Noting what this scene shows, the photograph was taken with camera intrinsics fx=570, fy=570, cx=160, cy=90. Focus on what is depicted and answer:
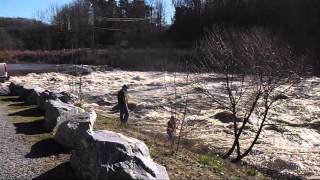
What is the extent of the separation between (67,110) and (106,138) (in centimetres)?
550

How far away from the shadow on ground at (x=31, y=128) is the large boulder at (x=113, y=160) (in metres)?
4.75

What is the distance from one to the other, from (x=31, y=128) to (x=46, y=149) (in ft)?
9.46

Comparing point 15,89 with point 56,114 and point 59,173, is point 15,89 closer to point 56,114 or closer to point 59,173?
point 56,114

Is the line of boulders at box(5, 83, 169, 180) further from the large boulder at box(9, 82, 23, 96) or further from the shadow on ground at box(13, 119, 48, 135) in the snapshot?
the large boulder at box(9, 82, 23, 96)

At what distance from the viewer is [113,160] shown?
8.02 m

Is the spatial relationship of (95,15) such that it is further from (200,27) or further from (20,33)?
(200,27)

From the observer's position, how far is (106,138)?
8.45m

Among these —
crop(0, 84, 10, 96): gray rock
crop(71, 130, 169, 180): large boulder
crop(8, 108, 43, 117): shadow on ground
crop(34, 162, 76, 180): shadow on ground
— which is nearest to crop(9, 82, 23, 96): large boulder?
crop(0, 84, 10, 96): gray rock

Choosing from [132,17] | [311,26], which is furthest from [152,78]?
[132,17]

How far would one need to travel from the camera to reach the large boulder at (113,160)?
25.5 ft

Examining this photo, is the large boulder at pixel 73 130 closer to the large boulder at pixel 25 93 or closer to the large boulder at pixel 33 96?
the large boulder at pixel 33 96

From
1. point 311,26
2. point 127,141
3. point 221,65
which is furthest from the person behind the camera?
point 311,26

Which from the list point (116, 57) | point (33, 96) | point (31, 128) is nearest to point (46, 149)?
point (31, 128)

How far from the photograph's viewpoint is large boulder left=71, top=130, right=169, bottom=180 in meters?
7.77
